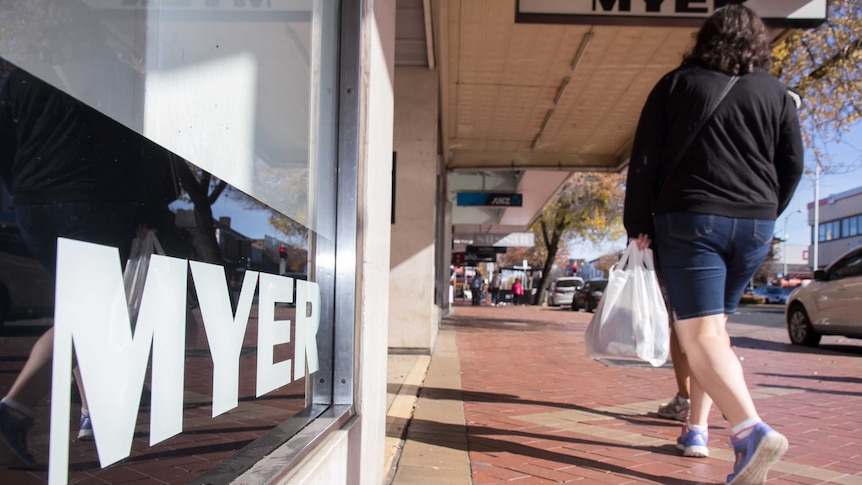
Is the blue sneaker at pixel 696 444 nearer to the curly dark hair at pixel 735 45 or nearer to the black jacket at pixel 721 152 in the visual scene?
the black jacket at pixel 721 152

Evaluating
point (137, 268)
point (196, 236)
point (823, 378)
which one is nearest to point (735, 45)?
point (196, 236)

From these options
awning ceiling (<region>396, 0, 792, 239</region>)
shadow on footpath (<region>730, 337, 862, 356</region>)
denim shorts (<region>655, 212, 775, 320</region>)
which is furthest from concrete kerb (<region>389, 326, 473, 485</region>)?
shadow on footpath (<region>730, 337, 862, 356</region>)

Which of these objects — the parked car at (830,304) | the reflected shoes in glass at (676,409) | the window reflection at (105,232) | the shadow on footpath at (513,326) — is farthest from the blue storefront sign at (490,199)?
the window reflection at (105,232)

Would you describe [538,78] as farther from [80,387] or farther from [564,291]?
[564,291]

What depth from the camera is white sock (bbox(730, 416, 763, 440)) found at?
2.72m

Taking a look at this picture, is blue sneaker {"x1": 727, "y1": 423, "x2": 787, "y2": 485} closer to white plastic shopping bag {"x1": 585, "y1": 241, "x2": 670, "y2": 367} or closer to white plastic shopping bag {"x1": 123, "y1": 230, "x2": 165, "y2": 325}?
white plastic shopping bag {"x1": 585, "y1": 241, "x2": 670, "y2": 367}

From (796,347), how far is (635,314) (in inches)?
382

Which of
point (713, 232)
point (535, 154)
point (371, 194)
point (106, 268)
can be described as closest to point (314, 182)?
point (371, 194)

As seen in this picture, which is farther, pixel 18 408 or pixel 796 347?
pixel 796 347

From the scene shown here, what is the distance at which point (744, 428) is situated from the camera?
2.74 m

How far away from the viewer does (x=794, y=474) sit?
131 inches

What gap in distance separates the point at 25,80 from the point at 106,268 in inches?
11.8

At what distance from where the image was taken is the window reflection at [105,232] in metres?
0.89

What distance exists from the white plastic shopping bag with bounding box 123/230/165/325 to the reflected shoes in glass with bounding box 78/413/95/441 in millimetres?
176
